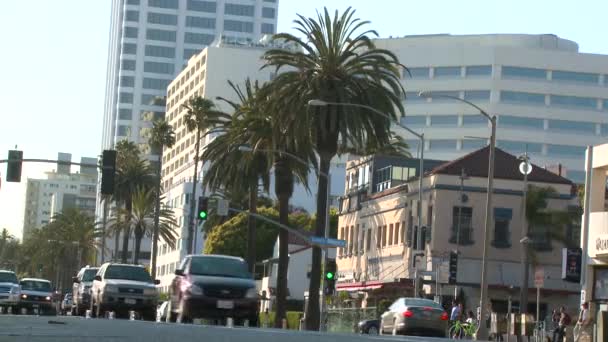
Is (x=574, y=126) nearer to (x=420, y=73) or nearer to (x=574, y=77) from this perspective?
(x=574, y=77)

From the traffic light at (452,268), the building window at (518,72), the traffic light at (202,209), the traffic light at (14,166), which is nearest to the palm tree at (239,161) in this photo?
the traffic light at (202,209)

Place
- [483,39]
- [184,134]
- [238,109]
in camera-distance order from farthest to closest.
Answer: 1. [184,134]
2. [483,39]
3. [238,109]

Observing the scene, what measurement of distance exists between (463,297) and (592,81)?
231 feet

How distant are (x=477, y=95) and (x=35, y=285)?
86.1m

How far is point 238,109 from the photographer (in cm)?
6588

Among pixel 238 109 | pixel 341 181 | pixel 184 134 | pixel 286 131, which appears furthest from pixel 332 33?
pixel 184 134

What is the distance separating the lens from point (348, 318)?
200ft

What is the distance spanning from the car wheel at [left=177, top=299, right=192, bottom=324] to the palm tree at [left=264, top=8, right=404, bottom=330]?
1991 centimetres

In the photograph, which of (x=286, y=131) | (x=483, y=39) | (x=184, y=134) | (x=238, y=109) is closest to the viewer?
(x=286, y=131)

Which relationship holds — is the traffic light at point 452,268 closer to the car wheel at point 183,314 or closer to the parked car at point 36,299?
the parked car at point 36,299

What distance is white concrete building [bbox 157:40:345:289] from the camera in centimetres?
13825

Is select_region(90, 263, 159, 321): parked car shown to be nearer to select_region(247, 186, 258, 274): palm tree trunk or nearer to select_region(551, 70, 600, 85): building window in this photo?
select_region(247, 186, 258, 274): palm tree trunk

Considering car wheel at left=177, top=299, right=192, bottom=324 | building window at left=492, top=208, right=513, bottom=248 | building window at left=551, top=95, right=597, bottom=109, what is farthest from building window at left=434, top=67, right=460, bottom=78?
car wheel at left=177, top=299, right=192, bottom=324

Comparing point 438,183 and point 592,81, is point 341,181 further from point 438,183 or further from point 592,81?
point 438,183
